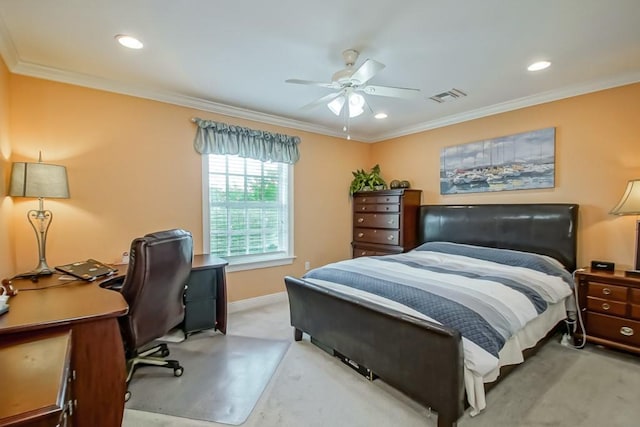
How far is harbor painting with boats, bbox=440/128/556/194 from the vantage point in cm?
343

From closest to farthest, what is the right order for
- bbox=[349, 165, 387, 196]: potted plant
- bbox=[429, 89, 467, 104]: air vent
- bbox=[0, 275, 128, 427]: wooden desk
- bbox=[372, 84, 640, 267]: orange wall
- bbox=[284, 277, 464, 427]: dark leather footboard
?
bbox=[0, 275, 128, 427]: wooden desk
bbox=[284, 277, 464, 427]: dark leather footboard
bbox=[372, 84, 640, 267]: orange wall
bbox=[429, 89, 467, 104]: air vent
bbox=[349, 165, 387, 196]: potted plant

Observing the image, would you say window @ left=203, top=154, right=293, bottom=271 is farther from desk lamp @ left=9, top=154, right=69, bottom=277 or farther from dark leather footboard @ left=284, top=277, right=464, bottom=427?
dark leather footboard @ left=284, top=277, right=464, bottom=427

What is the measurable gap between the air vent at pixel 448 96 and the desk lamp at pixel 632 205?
68.3 inches

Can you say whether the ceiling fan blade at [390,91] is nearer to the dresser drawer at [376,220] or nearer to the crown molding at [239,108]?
the crown molding at [239,108]

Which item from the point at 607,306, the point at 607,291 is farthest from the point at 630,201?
the point at 607,306

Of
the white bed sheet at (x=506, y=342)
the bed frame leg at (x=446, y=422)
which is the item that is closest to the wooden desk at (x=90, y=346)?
the white bed sheet at (x=506, y=342)

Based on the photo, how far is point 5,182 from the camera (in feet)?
8.11

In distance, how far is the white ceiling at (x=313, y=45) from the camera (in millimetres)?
1943

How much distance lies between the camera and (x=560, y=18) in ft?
6.64

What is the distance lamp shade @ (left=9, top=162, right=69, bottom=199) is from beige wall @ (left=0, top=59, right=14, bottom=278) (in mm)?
90

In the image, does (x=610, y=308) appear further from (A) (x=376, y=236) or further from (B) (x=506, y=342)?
(A) (x=376, y=236)

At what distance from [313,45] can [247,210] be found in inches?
91.9

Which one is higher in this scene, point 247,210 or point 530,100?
point 530,100

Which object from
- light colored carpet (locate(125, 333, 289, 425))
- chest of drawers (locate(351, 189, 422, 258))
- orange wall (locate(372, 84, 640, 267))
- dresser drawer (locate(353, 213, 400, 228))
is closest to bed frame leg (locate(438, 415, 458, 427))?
light colored carpet (locate(125, 333, 289, 425))
